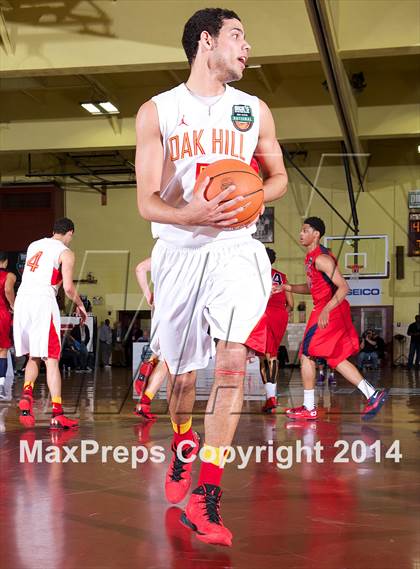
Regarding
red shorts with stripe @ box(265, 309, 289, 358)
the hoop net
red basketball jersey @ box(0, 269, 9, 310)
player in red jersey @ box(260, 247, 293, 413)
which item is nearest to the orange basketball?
player in red jersey @ box(260, 247, 293, 413)

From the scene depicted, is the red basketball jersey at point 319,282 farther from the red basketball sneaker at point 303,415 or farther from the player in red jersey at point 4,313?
the player in red jersey at point 4,313

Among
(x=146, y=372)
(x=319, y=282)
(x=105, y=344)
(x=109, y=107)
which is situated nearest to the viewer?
(x=319, y=282)

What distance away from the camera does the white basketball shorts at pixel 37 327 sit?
6613 mm

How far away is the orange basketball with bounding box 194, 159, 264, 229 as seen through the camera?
2.85 meters

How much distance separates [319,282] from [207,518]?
4965 millimetres

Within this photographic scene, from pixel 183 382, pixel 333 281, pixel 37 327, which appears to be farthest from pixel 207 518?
pixel 333 281

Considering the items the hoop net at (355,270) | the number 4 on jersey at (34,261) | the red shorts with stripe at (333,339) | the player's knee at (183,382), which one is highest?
the hoop net at (355,270)

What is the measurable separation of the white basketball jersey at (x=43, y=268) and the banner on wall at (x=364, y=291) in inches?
604

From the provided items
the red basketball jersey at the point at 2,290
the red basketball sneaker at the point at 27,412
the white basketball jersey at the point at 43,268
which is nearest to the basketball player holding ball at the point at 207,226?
the white basketball jersey at the point at 43,268

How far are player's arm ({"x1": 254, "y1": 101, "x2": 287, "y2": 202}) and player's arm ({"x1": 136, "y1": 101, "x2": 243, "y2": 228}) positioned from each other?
473 millimetres

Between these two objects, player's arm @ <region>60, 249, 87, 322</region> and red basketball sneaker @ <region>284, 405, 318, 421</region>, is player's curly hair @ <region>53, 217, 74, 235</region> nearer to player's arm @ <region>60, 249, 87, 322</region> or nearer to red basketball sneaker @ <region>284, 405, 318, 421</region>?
player's arm @ <region>60, 249, 87, 322</region>

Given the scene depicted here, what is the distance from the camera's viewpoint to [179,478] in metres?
3.44

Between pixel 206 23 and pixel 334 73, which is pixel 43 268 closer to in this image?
pixel 206 23

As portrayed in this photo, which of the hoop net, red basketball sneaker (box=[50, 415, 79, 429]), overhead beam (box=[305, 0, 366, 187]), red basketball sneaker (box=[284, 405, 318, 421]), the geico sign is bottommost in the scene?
red basketball sneaker (box=[284, 405, 318, 421])
